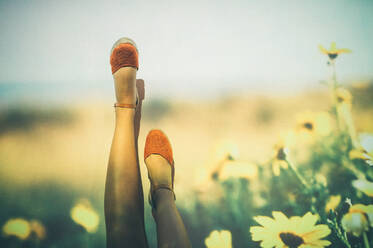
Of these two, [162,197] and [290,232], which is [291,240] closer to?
[290,232]

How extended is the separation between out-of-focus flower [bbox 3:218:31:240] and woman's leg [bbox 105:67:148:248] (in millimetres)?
273

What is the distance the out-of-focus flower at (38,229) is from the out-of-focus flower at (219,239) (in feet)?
1.44

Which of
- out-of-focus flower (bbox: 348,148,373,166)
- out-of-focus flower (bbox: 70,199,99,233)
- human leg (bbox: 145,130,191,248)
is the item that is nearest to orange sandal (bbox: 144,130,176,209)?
human leg (bbox: 145,130,191,248)

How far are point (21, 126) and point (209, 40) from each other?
722mm

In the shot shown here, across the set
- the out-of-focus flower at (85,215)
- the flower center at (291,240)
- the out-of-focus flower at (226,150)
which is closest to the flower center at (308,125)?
the out-of-focus flower at (226,150)

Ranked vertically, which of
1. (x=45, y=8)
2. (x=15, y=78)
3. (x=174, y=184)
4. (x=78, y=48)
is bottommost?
A: (x=174, y=184)

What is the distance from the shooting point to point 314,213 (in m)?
0.62

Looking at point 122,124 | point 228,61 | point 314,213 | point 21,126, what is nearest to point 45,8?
point 21,126

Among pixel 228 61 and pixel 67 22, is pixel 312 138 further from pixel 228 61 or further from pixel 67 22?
pixel 67 22

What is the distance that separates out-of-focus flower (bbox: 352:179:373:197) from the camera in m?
0.63

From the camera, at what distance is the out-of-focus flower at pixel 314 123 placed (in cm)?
75

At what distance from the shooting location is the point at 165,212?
0.56 m

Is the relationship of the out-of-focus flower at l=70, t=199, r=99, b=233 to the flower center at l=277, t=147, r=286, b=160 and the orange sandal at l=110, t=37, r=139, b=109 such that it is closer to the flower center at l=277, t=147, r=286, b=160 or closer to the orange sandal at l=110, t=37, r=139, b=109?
the orange sandal at l=110, t=37, r=139, b=109

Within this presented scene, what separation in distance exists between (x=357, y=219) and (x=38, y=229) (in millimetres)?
807
